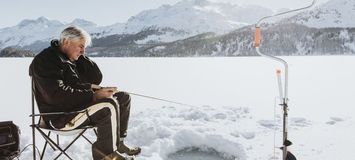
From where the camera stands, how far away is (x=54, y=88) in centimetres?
296

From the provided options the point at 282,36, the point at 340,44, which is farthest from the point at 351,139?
the point at 282,36

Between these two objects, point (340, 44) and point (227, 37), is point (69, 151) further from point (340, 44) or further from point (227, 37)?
point (227, 37)

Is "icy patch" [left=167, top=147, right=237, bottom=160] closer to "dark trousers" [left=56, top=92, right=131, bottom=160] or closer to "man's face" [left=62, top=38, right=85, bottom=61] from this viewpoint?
"dark trousers" [left=56, top=92, right=131, bottom=160]

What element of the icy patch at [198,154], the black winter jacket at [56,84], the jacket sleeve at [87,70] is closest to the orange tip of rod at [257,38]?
the black winter jacket at [56,84]

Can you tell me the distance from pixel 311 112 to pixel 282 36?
141 meters

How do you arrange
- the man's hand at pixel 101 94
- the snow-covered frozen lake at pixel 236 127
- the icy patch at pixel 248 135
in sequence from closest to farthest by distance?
1. the man's hand at pixel 101 94
2. the snow-covered frozen lake at pixel 236 127
3. the icy patch at pixel 248 135

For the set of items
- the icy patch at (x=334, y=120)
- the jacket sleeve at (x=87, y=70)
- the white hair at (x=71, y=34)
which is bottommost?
the icy patch at (x=334, y=120)

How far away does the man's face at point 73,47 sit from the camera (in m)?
3.18

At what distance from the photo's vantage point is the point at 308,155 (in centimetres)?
413

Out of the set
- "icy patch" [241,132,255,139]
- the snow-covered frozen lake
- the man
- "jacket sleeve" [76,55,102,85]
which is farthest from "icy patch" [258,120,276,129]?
the man

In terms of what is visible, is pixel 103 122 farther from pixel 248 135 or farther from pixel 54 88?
pixel 248 135

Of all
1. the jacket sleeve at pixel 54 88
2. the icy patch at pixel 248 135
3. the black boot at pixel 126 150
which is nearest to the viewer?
the jacket sleeve at pixel 54 88

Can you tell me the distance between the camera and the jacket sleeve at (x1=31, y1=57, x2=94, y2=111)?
2969 millimetres

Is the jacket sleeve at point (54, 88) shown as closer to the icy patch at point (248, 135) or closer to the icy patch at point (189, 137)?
the icy patch at point (189, 137)
